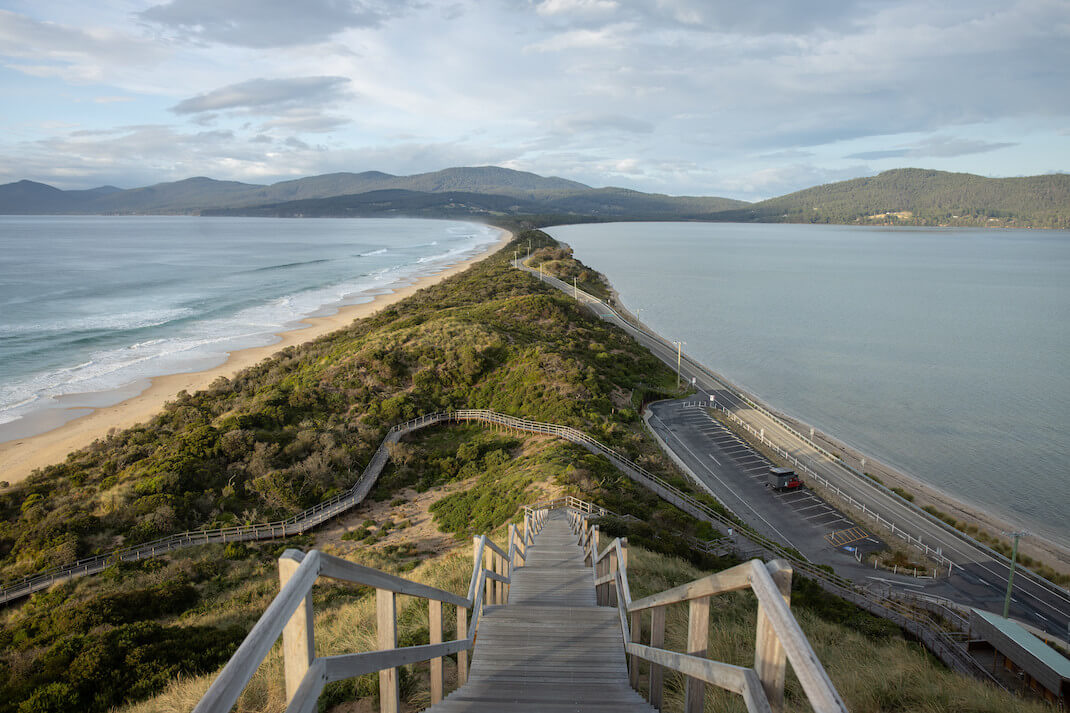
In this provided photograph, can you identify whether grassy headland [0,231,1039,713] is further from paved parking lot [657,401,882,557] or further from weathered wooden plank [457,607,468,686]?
paved parking lot [657,401,882,557]

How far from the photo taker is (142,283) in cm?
8988

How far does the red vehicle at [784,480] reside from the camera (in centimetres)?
2734

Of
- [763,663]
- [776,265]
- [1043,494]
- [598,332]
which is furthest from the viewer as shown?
[776,265]

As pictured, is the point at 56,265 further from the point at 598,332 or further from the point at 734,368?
the point at 734,368

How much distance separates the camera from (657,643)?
152 inches

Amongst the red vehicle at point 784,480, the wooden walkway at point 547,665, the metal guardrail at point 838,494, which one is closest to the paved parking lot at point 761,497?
the red vehicle at point 784,480

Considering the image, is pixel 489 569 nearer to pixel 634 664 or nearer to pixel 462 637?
pixel 462 637

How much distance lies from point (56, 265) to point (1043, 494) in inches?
5671

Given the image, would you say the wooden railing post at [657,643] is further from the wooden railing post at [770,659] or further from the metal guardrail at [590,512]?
the metal guardrail at [590,512]

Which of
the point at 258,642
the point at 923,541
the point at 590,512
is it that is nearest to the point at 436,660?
the point at 258,642

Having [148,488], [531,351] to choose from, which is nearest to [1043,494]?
[531,351]

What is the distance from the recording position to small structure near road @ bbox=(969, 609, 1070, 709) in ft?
34.7

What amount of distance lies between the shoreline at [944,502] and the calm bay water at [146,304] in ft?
143

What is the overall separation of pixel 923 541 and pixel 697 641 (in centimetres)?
2648
